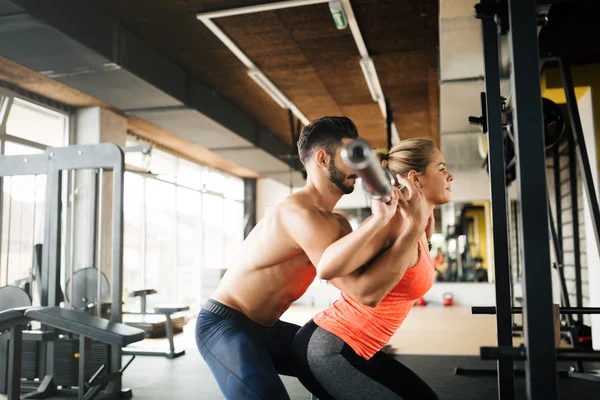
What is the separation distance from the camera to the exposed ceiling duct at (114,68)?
3609mm

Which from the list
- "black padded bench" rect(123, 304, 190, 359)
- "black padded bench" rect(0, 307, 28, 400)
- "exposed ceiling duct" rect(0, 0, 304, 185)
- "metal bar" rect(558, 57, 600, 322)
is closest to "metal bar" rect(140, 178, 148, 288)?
"exposed ceiling duct" rect(0, 0, 304, 185)

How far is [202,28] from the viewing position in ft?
15.1

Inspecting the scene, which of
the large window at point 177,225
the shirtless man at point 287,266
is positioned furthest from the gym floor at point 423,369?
the shirtless man at point 287,266

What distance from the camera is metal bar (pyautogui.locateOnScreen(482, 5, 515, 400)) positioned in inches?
71.8

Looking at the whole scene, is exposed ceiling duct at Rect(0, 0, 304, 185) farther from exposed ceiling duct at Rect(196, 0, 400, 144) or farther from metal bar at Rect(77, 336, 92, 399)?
metal bar at Rect(77, 336, 92, 399)

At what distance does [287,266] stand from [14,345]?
2583 mm

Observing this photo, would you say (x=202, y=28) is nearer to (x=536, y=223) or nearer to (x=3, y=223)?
(x=3, y=223)

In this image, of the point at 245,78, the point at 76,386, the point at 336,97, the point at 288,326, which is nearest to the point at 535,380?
the point at 288,326

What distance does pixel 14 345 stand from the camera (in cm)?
341

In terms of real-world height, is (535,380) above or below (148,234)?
below

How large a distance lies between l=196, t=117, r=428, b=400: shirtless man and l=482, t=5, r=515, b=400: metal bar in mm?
463

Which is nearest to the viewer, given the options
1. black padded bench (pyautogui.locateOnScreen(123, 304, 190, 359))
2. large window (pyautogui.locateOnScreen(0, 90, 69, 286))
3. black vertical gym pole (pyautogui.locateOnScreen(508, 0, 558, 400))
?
black vertical gym pole (pyautogui.locateOnScreen(508, 0, 558, 400))

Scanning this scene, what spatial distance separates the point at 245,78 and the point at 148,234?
3682mm

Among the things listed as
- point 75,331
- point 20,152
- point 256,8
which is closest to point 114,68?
→ point 256,8
